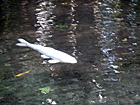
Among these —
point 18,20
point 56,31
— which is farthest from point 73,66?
point 18,20

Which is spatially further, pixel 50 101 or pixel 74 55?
pixel 74 55

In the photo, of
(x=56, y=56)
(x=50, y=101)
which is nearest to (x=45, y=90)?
(x=50, y=101)

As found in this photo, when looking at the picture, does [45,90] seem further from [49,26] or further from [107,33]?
[49,26]

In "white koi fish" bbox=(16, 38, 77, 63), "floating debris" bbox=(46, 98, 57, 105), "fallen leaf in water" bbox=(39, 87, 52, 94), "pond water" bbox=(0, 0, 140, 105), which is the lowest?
"fallen leaf in water" bbox=(39, 87, 52, 94)

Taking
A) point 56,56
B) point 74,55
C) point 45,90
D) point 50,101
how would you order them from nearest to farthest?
point 50,101 → point 45,90 → point 56,56 → point 74,55

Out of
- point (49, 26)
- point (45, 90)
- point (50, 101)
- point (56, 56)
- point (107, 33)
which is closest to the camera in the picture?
point (50, 101)

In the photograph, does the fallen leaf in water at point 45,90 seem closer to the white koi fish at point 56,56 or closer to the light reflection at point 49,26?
the white koi fish at point 56,56

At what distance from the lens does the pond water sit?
13.8 feet

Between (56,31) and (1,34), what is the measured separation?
171 centimetres

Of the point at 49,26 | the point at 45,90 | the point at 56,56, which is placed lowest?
the point at 45,90

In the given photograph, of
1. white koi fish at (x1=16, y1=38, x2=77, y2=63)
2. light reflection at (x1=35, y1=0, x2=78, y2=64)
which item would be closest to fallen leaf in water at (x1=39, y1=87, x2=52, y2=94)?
white koi fish at (x1=16, y1=38, x2=77, y2=63)

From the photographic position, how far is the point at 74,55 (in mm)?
5602

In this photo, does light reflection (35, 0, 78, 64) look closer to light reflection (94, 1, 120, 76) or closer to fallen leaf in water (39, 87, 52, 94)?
light reflection (94, 1, 120, 76)

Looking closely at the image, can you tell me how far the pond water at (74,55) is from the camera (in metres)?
4.20
